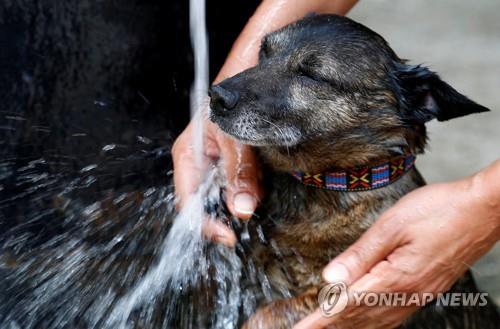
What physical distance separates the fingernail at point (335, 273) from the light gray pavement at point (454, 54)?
1983 millimetres

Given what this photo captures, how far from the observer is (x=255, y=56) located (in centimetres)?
357

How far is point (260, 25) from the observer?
3590mm

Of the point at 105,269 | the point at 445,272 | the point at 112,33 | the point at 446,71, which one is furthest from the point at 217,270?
the point at 446,71

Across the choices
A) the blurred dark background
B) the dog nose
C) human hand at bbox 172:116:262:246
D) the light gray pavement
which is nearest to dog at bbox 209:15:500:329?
the dog nose

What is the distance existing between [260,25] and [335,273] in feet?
3.75

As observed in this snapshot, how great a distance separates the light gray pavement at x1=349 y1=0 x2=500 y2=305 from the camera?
16.5ft

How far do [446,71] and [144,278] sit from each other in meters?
2.89

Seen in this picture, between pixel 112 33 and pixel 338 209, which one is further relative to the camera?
pixel 112 33

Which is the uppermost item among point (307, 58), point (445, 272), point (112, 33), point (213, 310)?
point (307, 58)

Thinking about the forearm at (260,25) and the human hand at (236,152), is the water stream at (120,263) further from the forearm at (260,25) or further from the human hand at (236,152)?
the forearm at (260,25)

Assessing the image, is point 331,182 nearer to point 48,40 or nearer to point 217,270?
point 217,270

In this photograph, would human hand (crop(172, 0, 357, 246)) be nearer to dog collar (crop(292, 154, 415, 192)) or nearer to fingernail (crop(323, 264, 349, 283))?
dog collar (crop(292, 154, 415, 192))

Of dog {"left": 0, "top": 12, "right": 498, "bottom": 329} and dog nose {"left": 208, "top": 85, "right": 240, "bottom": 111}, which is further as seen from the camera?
dog {"left": 0, "top": 12, "right": 498, "bottom": 329}

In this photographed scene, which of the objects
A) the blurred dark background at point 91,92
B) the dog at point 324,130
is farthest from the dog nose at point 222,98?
the blurred dark background at point 91,92
